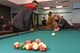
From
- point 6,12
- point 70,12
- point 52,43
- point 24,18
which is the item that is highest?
point 6,12

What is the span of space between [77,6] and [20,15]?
753 centimetres

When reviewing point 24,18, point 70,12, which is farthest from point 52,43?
point 70,12

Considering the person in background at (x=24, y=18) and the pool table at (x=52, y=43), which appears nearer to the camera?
the pool table at (x=52, y=43)

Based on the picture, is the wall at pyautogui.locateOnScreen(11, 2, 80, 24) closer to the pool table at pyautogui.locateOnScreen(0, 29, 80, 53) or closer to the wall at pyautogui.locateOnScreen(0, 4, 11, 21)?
the wall at pyautogui.locateOnScreen(0, 4, 11, 21)

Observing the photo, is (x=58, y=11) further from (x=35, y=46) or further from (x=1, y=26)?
(x=35, y=46)

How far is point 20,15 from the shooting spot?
12.1 feet

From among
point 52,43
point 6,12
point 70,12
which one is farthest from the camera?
point 70,12

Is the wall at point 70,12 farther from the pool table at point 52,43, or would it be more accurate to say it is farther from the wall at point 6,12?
the pool table at point 52,43

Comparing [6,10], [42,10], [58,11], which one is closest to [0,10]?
[6,10]

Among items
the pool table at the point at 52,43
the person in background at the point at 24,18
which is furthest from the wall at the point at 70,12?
the pool table at the point at 52,43

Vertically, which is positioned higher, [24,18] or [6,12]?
[6,12]

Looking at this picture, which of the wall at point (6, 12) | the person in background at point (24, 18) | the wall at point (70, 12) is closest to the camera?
the person in background at point (24, 18)

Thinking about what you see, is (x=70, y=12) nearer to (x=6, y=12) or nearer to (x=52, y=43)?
(x=6, y=12)

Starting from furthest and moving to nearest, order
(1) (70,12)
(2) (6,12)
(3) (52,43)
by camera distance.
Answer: (1) (70,12)
(2) (6,12)
(3) (52,43)
